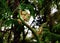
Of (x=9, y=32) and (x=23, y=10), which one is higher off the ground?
(x=23, y=10)

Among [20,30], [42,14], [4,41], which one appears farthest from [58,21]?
[4,41]

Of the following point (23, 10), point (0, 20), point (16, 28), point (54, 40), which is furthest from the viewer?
point (54, 40)

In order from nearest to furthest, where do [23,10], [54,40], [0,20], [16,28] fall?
1. [23,10]
2. [0,20]
3. [16,28]
4. [54,40]

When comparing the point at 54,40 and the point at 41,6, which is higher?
the point at 41,6

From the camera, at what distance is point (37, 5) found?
2.43 metres

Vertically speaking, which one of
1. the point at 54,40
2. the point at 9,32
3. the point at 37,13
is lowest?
the point at 54,40

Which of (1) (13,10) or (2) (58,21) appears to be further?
(2) (58,21)

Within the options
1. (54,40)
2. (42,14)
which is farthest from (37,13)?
(54,40)

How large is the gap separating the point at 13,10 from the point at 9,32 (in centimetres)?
28

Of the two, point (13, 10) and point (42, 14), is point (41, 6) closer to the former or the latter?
point (42, 14)

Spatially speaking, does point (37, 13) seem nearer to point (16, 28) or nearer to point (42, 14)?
point (42, 14)

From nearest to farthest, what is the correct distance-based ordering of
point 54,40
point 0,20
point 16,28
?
point 0,20 < point 16,28 < point 54,40

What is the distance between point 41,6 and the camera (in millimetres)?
2402

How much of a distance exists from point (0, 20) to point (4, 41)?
309mm
